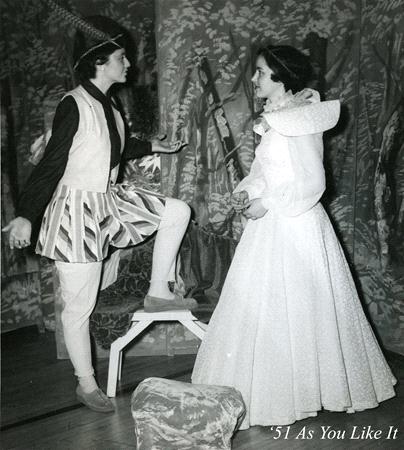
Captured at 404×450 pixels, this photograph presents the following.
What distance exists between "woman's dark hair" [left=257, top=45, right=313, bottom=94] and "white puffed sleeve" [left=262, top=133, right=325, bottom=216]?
32 cm

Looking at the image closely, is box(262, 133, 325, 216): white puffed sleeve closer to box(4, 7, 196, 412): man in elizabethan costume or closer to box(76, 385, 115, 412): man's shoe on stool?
box(4, 7, 196, 412): man in elizabethan costume

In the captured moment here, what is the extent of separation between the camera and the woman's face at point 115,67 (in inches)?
113

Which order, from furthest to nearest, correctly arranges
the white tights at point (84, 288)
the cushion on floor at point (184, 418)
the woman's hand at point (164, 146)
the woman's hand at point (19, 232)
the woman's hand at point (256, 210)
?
the woman's hand at point (164, 146), the white tights at point (84, 288), the woman's hand at point (256, 210), the woman's hand at point (19, 232), the cushion on floor at point (184, 418)

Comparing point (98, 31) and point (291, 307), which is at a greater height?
point (98, 31)

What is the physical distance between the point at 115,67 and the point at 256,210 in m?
1.02

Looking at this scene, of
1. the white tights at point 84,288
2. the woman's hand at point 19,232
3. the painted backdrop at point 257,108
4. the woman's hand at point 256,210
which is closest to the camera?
the woman's hand at point 19,232

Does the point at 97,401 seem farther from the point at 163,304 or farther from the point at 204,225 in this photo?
the point at 204,225

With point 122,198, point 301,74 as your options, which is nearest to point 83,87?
point 122,198

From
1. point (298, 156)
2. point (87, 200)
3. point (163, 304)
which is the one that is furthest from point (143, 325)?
point (298, 156)

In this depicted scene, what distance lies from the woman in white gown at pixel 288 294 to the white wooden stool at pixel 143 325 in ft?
0.85

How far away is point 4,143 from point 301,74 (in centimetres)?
228

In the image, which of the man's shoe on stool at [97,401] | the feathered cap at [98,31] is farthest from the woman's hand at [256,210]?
the man's shoe on stool at [97,401]

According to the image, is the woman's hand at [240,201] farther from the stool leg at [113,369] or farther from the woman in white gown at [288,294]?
the stool leg at [113,369]

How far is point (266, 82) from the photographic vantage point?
273cm
